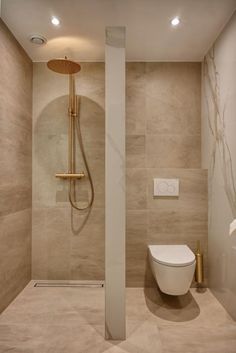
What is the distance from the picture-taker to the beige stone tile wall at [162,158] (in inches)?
95.6

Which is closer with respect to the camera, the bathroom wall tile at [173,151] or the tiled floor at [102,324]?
the tiled floor at [102,324]

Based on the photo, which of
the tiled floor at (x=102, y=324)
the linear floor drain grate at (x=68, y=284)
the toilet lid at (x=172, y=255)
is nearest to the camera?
the tiled floor at (x=102, y=324)

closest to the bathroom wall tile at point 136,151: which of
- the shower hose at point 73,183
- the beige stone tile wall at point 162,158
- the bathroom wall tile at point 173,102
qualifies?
the beige stone tile wall at point 162,158

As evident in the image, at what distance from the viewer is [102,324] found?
1.81 meters

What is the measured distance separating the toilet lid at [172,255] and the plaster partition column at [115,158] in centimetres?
49

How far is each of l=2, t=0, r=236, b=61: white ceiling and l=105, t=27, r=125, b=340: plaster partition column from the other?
0.40 meters

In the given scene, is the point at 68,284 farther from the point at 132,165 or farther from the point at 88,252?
the point at 132,165

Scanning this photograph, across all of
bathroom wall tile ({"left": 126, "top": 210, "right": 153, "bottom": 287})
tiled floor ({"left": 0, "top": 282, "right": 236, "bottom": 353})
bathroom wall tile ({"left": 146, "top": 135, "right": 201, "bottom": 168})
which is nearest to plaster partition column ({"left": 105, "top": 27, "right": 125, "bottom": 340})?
tiled floor ({"left": 0, "top": 282, "right": 236, "bottom": 353})

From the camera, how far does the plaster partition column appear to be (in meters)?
1.59

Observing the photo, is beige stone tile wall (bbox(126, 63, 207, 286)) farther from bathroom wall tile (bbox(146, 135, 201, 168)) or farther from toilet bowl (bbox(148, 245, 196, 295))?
toilet bowl (bbox(148, 245, 196, 295))

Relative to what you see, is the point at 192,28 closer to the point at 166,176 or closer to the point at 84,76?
the point at 84,76

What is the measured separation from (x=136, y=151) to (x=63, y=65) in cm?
108

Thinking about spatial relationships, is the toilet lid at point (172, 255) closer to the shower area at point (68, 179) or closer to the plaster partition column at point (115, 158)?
the plaster partition column at point (115, 158)

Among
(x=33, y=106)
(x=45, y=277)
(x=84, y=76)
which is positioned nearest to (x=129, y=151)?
(x=84, y=76)
